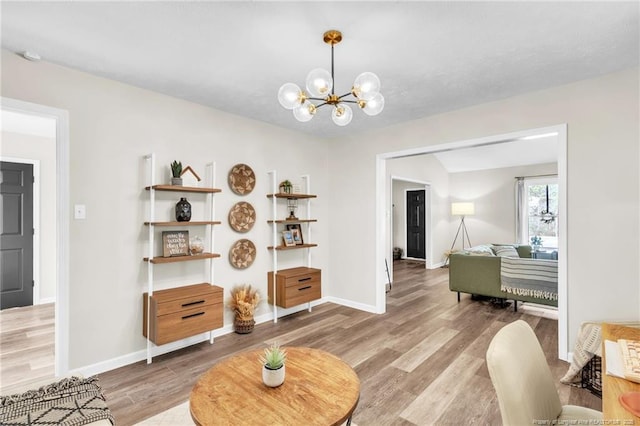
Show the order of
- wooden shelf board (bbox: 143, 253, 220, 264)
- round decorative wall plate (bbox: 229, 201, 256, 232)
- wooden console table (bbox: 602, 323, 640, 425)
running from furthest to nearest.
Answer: round decorative wall plate (bbox: 229, 201, 256, 232)
wooden shelf board (bbox: 143, 253, 220, 264)
wooden console table (bbox: 602, 323, 640, 425)

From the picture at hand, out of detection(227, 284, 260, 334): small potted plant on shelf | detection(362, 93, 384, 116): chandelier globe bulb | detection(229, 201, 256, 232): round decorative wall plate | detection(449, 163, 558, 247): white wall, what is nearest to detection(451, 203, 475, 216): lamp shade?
detection(449, 163, 558, 247): white wall

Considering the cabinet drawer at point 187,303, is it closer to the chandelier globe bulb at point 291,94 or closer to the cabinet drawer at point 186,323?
the cabinet drawer at point 186,323

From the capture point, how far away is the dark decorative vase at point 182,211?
3.13m

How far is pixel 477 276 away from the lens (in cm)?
466

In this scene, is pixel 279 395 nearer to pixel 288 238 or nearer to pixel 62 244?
pixel 62 244

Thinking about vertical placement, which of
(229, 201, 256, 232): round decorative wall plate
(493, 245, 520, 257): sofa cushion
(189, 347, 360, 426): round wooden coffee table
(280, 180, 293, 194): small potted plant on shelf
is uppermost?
(280, 180, 293, 194): small potted plant on shelf

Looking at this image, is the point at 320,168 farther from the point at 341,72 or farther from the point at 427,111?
the point at 341,72

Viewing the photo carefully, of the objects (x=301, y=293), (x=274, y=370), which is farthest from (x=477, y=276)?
(x=274, y=370)

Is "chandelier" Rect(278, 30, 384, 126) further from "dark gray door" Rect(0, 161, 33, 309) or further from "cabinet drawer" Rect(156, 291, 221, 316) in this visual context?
"dark gray door" Rect(0, 161, 33, 309)

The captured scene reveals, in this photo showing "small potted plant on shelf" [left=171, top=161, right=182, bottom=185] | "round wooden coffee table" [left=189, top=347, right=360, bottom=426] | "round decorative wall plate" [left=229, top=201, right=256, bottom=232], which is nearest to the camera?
"round wooden coffee table" [left=189, top=347, right=360, bottom=426]

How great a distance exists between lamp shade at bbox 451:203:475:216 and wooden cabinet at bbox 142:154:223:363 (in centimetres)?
636

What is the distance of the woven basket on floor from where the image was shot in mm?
3568

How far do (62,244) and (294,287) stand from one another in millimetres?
2371

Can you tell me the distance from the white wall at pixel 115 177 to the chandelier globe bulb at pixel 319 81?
1989mm
